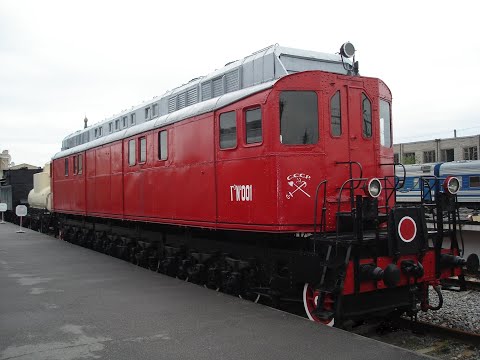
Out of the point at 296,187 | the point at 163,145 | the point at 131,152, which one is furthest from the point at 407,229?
the point at 131,152

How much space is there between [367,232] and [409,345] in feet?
5.44

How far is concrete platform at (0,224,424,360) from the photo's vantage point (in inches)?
209

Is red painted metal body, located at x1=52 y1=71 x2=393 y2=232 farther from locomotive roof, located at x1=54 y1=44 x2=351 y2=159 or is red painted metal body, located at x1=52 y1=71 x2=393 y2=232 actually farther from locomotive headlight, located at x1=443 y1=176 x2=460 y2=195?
locomotive headlight, located at x1=443 y1=176 x2=460 y2=195

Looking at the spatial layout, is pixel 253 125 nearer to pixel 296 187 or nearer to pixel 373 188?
pixel 296 187

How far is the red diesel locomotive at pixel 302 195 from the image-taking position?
671cm

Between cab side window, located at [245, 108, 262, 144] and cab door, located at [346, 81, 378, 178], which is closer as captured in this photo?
cab side window, located at [245, 108, 262, 144]

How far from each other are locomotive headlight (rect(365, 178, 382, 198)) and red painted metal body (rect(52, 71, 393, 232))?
0.84 m

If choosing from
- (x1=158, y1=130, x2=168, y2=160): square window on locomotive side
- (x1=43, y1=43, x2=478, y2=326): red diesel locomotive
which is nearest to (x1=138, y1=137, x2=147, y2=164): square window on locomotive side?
(x1=158, y1=130, x2=168, y2=160): square window on locomotive side

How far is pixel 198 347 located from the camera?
547 centimetres

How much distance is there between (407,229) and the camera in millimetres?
6809

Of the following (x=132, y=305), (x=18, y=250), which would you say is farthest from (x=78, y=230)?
(x=132, y=305)

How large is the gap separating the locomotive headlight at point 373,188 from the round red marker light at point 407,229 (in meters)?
0.59

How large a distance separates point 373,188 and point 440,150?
54733mm

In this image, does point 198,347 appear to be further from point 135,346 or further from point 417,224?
point 417,224
